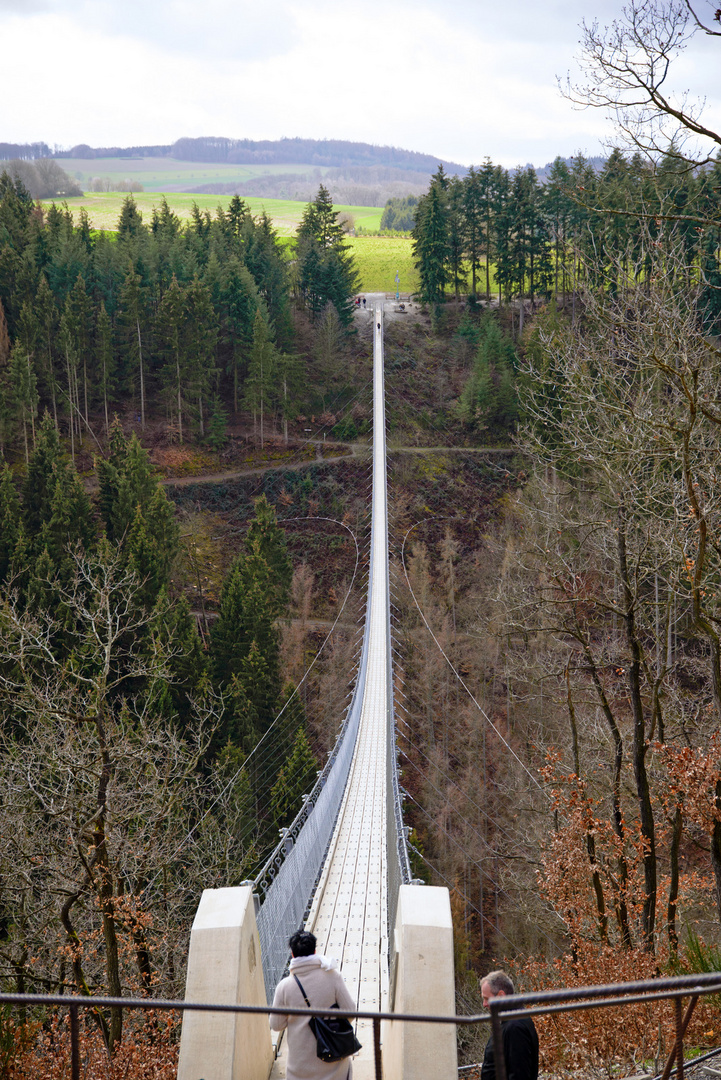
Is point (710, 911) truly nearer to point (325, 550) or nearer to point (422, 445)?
point (325, 550)

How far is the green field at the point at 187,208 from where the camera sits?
73.1 meters

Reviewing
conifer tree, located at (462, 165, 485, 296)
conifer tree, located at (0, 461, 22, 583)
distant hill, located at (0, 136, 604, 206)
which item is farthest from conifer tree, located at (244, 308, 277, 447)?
distant hill, located at (0, 136, 604, 206)

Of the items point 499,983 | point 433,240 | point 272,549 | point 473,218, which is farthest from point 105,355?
point 499,983

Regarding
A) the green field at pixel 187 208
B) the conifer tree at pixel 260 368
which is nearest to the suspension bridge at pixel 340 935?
the conifer tree at pixel 260 368

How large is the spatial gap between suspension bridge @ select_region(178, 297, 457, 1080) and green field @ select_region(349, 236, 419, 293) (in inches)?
1826

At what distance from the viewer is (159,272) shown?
1451 inches

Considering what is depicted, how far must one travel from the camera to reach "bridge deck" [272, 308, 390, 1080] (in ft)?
18.6

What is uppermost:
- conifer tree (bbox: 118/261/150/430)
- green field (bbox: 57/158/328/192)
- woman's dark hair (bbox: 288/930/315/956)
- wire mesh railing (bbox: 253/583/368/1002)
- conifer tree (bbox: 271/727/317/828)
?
green field (bbox: 57/158/328/192)

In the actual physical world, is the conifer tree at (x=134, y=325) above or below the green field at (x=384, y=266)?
below

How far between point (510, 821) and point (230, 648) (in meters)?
8.36

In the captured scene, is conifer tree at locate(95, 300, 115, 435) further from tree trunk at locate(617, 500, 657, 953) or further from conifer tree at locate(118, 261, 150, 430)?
tree trunk at locate(617, 500, 657, 953)

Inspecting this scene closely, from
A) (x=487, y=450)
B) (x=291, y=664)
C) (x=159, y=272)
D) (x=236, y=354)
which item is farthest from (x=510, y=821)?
(x=159, y=272)

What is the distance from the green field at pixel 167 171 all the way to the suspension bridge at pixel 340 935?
130 meters

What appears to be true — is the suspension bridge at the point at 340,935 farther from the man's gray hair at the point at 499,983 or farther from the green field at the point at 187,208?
the green field at the point at 187,208
